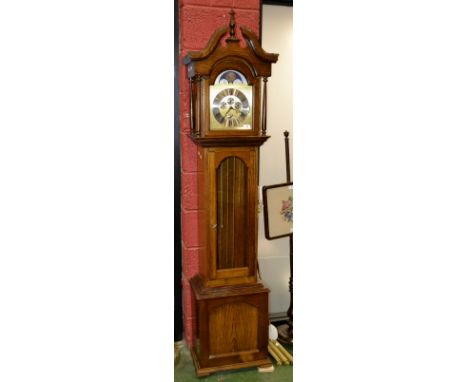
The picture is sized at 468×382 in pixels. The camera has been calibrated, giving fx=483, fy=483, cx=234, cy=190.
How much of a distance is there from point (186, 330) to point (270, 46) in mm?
1612

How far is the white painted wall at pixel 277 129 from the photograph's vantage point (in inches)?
104

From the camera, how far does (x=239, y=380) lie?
2279 millimetres

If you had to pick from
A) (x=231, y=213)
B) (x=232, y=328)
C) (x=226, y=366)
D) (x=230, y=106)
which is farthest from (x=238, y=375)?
(x=230, y=106)

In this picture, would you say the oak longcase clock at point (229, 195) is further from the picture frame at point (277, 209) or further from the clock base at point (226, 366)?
the picture frame at point (277, 209)

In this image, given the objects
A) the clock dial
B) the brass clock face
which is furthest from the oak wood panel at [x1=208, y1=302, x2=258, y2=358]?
the clock dial

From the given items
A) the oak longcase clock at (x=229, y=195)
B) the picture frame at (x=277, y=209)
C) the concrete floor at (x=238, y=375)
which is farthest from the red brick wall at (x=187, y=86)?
the picture frame at (x=277, y=209)

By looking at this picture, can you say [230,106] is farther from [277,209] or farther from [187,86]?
[277,209]

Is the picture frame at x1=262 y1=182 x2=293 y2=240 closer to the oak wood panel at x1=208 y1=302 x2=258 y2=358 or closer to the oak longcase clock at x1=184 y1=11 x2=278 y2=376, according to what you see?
the oak longcase clock at x1=184 y1=11 x2=278 y2=376

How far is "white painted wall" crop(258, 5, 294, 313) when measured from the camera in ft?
8.70

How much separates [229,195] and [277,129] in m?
0.68

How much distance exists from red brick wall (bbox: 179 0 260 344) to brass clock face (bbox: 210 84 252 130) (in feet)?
0.92

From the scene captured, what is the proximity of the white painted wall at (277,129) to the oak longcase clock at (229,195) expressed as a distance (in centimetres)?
36

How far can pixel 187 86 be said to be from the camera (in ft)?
7.70
